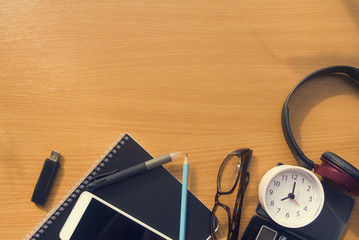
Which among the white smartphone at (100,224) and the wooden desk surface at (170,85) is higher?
the wooden desk surface at (170,85)

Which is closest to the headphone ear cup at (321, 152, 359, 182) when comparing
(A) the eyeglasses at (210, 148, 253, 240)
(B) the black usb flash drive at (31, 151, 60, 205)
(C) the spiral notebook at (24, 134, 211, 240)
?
(A) the eyeglasses at (210, 148, 253, 240)

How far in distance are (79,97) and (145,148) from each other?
207 millimetres

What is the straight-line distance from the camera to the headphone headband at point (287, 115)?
0.61m

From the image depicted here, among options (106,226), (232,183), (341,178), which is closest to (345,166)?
(341,178)

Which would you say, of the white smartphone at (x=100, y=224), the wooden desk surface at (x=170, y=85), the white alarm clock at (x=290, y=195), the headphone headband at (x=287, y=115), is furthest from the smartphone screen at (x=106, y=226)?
the headphone headband at (x=287, y=115)

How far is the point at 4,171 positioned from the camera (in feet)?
2.09

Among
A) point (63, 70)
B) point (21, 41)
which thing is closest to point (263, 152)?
point (63, 70)

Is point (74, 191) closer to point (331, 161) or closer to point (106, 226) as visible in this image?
point (106, 226)

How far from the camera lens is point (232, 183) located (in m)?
0.66

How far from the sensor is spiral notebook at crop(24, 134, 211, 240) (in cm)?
63

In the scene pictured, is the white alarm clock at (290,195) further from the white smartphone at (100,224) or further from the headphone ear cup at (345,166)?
the white smartphone at (100,224)

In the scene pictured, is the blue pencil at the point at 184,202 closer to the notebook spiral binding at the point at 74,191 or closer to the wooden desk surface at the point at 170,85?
the wooden desk surface at the point at 170,85

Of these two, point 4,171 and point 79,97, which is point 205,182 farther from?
point 4,171

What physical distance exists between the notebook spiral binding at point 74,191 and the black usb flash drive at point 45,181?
0.13 ft
